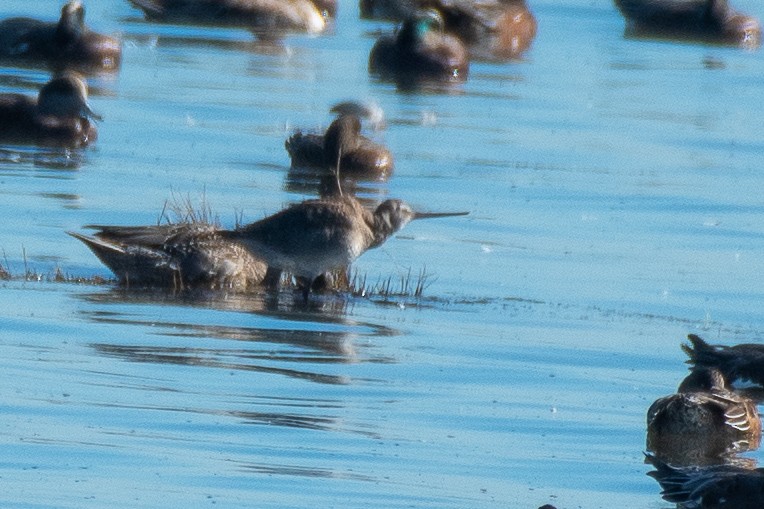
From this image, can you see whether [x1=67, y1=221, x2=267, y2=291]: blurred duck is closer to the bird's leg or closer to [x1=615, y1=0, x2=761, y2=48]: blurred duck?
the bird's leg

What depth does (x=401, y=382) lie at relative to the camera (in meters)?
9.97

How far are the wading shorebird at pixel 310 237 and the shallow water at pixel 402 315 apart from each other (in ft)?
0.91

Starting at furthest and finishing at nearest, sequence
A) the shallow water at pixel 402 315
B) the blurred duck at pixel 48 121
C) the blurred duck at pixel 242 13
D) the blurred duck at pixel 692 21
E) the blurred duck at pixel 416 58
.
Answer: the blurred duck at pixel 692 21 < the blurred duck at pixel 242 13 < the blurred duck at pixel 416 58 < the blurred duck at pixel 48 121 < the shallow water at pixel 402 315

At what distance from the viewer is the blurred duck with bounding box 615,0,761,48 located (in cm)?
3506

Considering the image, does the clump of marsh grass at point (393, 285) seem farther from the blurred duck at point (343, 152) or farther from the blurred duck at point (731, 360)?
the blurred duck at point (343, 152)

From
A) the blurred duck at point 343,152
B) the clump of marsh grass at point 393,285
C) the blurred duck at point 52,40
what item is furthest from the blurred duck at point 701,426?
the blurred duck at point 52,40

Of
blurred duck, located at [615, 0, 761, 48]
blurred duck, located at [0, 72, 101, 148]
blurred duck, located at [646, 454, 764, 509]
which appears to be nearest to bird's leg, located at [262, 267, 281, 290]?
blurred duck, located at [646, 454, 764, 509]

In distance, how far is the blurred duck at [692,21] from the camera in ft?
115

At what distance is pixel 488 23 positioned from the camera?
110 feet

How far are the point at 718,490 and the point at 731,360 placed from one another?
3.21 metres

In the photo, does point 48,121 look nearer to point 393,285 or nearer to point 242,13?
point 393,285

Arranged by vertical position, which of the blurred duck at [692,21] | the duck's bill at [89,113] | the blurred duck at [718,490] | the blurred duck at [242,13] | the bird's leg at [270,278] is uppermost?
the blurred duck at [692,21]

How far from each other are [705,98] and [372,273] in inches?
546

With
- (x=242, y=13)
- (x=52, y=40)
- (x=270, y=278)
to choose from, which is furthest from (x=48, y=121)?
(x=242, y=13)
